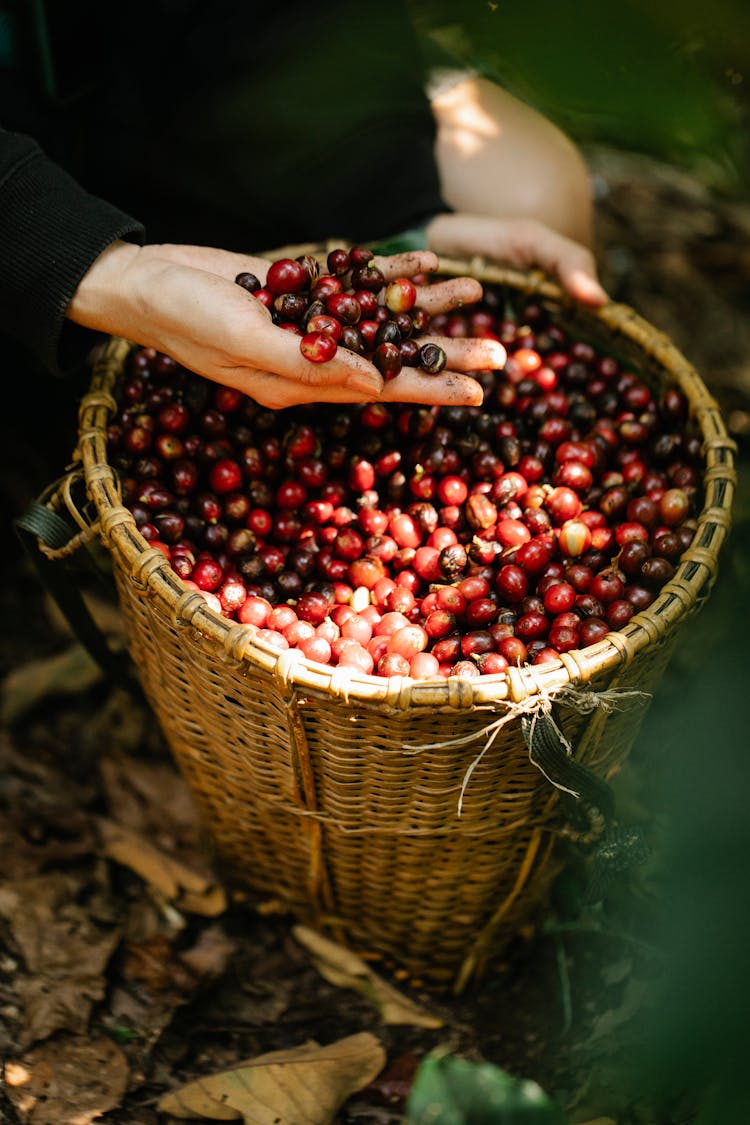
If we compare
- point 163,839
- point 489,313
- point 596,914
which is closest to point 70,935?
point 163,839

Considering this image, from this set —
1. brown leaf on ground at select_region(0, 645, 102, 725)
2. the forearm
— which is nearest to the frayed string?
brown leaf on ground at select_region(0, 645, 102, 725)

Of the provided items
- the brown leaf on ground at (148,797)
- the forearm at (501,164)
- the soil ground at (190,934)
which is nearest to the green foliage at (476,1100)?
the soil ground at (190,934)

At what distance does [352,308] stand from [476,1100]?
4.87ft

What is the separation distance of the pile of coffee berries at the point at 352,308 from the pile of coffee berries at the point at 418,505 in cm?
6

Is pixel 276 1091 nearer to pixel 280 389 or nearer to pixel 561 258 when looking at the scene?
pixel 280 389

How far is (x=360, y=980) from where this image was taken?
93.4 inches

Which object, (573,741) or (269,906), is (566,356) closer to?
(573,741)

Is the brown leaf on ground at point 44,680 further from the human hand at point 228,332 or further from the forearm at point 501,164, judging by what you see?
the forearm at point 501,164

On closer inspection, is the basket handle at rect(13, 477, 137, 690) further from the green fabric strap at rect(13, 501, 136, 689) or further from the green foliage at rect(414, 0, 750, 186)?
the green foliage at rect(414, 0, 750, 186)

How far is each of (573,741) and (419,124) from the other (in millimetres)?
2092

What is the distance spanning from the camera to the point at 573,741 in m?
1.82

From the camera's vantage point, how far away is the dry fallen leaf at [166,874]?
249 centimetres

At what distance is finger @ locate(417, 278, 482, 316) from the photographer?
2.15 metres

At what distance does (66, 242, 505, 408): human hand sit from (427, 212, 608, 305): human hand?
20.7 inches
